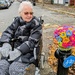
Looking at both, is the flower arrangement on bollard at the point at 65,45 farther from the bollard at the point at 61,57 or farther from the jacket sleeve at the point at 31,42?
the jacket sleeve at the point at 31,42

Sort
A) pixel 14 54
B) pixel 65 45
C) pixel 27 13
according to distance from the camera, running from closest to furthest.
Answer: pixel 65 45 → pixel 14 54 → pixel 27 13

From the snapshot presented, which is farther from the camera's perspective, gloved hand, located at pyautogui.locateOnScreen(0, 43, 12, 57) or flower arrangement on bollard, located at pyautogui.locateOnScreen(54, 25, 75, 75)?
gloved hand, located at pyautogui.locateOnScreen(0, 43, 12, 57)

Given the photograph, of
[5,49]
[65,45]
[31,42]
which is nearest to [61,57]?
[65,45]

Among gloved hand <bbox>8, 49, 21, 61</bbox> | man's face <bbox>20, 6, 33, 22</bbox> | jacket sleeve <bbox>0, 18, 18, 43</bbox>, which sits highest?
man's face <bbox>20, 6, 33, 22</bbox>

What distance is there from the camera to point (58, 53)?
3.27m

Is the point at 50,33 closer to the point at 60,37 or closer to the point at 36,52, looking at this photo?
the point at 36,52

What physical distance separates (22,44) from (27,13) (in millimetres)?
552

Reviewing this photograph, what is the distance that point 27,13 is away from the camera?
13.5ft

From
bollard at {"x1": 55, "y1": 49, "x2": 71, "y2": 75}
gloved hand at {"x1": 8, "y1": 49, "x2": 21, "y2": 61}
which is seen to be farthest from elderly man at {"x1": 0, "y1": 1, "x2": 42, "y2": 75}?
bollard at {"x1": 55, "y1": 49, "x2": 71, "y2": 75}

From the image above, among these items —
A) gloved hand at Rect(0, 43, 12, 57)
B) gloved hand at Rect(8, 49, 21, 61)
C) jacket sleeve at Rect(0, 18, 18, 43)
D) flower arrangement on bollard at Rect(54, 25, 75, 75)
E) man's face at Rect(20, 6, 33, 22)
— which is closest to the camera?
flower arrangement on bollard at Rect(54, 25, 75, 75)

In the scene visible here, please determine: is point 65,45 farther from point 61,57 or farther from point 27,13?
point 27,13

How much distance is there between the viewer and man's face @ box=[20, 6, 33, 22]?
411 cm

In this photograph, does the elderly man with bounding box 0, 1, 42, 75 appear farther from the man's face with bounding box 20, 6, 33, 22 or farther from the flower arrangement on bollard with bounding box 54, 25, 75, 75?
the flower arrangement on bollard with bounding box 54, 25, 75, 75

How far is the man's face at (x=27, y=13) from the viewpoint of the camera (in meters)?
4.11
